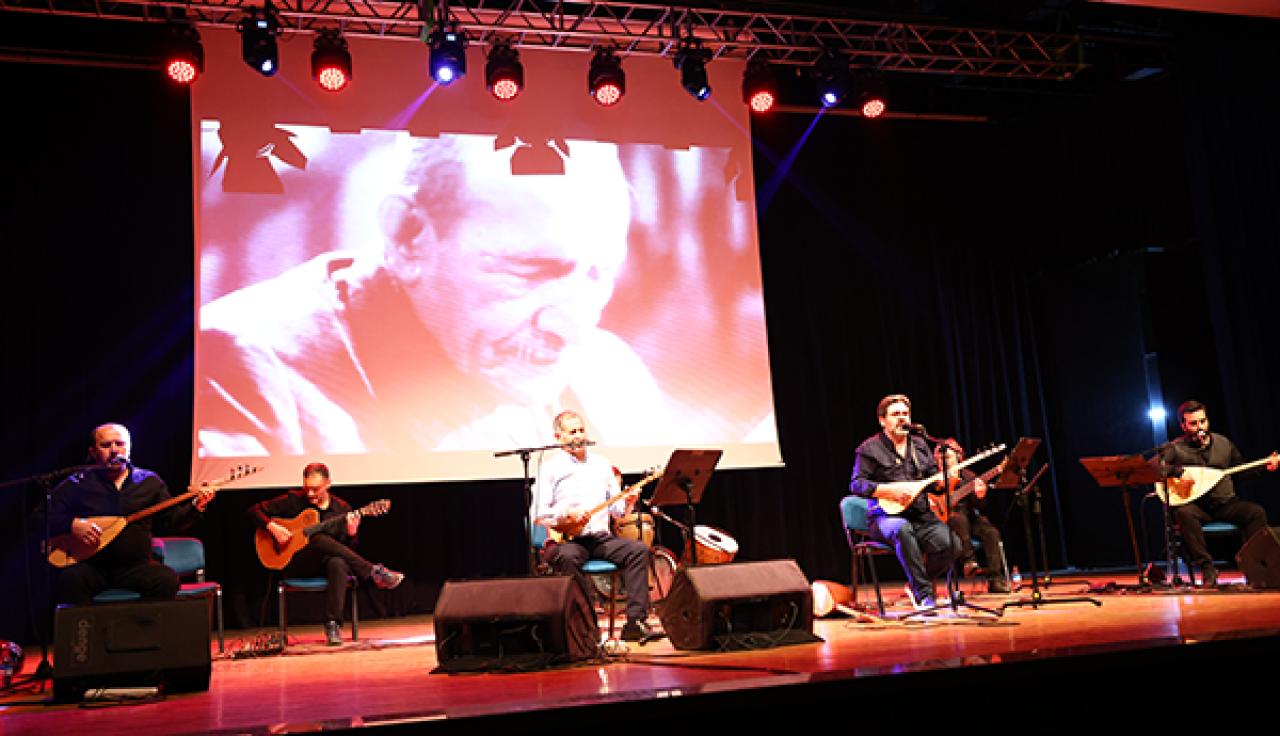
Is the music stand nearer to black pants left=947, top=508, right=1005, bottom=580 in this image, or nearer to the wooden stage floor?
the wooden stage floor

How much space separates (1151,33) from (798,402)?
177 inches

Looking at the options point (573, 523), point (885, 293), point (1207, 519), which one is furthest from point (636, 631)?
point (885, 293)

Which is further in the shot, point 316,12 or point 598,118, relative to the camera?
point 598,118

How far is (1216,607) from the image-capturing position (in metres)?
5.77

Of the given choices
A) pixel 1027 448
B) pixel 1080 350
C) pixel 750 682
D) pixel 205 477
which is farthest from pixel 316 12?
pixel 1080 350

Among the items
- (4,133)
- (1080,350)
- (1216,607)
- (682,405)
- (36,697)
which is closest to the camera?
(36,697)

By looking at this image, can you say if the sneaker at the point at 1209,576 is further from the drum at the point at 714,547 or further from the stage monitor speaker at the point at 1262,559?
the drum at the point at 714,547

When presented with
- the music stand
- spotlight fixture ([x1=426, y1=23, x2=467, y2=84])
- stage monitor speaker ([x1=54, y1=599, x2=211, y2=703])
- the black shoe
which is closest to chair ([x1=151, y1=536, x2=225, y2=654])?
stage monitor speaker ([x1=54, y1=599, x2=211, y2=703])

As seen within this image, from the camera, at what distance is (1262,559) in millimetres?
6633

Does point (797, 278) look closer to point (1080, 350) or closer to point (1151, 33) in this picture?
point (1080, 350)

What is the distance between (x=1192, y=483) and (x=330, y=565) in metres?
5.78

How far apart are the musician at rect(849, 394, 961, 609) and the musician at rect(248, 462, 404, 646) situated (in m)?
3.04

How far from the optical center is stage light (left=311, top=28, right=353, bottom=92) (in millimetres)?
7453

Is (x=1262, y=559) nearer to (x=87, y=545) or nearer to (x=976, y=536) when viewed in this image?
(x=976, y=536)
